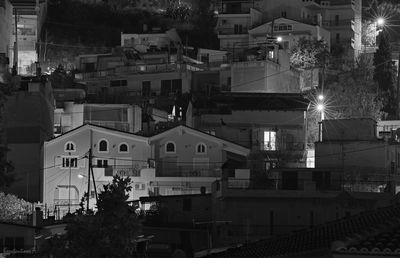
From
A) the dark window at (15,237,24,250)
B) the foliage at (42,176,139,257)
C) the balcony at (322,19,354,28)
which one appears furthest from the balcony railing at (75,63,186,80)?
the foliage at (42,176,139,257)

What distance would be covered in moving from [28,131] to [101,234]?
3923 centimetres

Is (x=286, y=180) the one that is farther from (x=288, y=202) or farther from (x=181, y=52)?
(x=181, y=52)

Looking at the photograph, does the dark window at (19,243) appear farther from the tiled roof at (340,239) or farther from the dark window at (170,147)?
the dark window at (170,147)

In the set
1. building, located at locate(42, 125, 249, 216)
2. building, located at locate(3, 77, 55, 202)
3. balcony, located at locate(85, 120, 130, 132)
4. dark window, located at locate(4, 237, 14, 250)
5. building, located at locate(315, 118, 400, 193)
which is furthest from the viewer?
balcony, located at locate(85, 120, 130, 132)

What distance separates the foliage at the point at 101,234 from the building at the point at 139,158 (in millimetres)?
30984

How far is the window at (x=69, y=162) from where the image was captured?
58094 millimetres

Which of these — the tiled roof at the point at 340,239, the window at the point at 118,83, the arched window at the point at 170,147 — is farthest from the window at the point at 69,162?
the tiled roof at the point at 340,239

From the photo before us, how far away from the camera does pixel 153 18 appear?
326ft

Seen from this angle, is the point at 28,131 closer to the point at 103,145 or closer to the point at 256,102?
the point at 103,145

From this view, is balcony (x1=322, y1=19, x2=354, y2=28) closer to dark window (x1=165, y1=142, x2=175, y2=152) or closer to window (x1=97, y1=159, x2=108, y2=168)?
dark window (x1=165, y1=142, x2=175, y2=152)

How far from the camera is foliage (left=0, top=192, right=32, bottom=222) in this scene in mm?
48681

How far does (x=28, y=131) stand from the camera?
63938mm

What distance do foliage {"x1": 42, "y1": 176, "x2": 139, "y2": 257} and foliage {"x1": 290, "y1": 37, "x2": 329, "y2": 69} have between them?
181 ft

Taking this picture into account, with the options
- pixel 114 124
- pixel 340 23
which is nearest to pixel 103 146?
pixel 114 124
